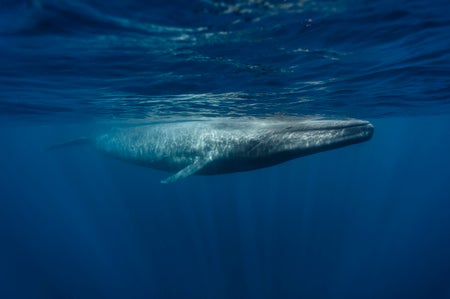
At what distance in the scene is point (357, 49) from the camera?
9523mm

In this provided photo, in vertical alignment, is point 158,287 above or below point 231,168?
below

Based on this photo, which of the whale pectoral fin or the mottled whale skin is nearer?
the mottled whale skin

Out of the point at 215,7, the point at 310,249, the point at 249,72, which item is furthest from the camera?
the point at 310,249

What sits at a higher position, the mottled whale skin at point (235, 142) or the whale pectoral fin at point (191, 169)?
the mottled whale skin at point (235, 142)

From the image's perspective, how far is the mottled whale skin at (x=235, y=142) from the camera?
28.0ft

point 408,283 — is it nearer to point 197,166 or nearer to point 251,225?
point 251,225

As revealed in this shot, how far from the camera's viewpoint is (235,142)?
10.3 meters

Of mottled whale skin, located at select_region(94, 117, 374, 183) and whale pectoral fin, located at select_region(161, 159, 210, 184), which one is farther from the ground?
mottled whale skin, located at select_region(94, 117, 374, 183)

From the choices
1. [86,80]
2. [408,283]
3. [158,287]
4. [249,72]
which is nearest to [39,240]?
[158,287]

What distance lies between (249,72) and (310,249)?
20.5 m

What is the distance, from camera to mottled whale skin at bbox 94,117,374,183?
8.53 metres

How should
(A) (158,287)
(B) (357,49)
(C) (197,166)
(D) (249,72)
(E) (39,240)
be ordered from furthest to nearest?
(E) (39,240) < (A) (158,287) < (D) (249,72) < (C) (197,166) < (B) (357,49)

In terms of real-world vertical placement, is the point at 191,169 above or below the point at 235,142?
below

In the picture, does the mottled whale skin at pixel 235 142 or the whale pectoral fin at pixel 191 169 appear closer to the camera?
the mottled whale skin at pixel 235 142
